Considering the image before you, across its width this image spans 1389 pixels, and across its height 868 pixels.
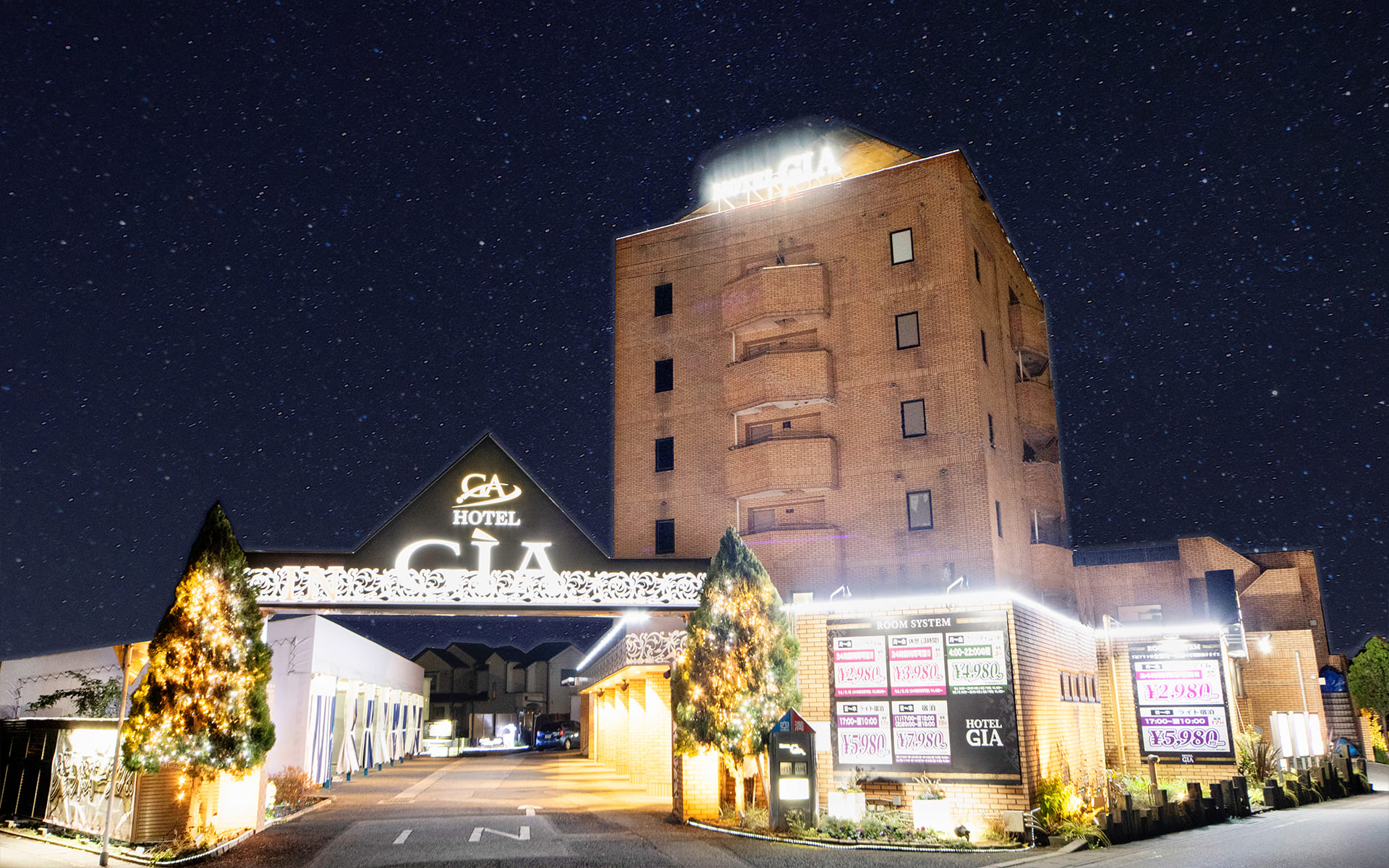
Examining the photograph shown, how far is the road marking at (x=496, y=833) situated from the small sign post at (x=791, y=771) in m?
4.54

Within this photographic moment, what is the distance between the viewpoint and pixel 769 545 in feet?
119

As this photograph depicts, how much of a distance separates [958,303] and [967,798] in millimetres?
20996

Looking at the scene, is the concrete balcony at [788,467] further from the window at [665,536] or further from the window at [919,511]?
the window at [665,536]

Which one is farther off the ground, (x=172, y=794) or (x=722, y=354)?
(x=722, y=354)

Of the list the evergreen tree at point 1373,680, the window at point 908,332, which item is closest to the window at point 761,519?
the window at point 908,332

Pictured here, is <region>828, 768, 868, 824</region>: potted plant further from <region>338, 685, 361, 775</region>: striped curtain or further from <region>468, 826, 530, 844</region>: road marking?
<region>338, 685, 361, 775</region>: striped curtain

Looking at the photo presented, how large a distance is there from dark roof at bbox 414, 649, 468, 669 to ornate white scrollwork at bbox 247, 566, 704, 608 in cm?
7818

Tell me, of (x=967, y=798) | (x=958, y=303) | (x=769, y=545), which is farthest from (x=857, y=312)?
(x=967, y=798)

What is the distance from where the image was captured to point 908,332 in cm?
3556

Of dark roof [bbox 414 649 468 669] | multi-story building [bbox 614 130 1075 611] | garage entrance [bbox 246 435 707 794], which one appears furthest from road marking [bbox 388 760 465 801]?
dark roof [bbox 414 649 468 669]

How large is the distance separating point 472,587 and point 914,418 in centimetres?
1957

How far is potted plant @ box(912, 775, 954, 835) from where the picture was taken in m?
16.8

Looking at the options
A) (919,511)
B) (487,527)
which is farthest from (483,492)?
(919,511)

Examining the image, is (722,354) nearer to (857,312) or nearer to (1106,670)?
(857,312)
